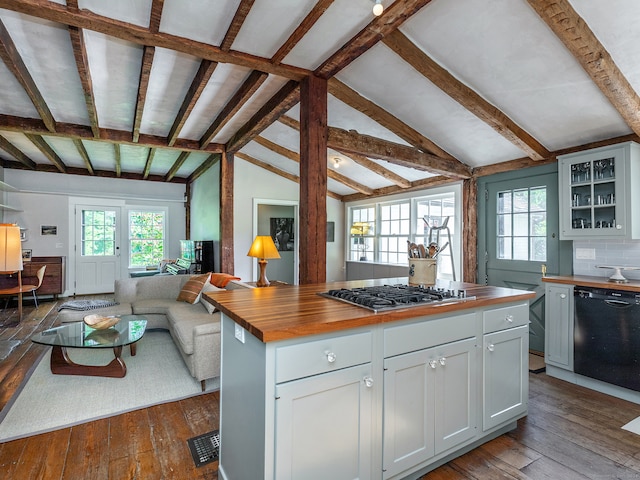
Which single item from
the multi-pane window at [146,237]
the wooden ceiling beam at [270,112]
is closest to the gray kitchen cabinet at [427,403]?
the wooden ceiling beam at [270,112]

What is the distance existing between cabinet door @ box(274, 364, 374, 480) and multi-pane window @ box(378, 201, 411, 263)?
4.77m

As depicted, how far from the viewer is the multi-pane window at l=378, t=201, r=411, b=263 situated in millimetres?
Answer: 6133

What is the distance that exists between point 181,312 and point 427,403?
281 centimetres

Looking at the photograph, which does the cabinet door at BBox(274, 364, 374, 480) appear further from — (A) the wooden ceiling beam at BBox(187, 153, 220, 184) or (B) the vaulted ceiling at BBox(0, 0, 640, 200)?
(A) the wooden ceiling beam at BBox(187, 153, 220, 184)

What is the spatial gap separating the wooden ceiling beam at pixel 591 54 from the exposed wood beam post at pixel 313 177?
168 cm

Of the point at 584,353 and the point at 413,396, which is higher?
the point at 413,396

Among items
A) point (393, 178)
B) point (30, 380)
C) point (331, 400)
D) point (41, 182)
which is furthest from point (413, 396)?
point (41, 182)

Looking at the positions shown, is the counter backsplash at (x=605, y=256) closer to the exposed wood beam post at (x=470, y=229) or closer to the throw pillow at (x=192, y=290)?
the exposed wood beam post at (x=470, y=229)

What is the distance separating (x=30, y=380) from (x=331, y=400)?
3011mm

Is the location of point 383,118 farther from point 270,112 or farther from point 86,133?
point 86,133

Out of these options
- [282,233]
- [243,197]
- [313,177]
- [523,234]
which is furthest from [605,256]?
[282,233]

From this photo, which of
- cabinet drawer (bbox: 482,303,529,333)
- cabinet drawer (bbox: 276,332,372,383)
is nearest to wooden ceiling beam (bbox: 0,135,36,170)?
cabinet drawer (bbox: 276,332,372,383)

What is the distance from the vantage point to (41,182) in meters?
7.22

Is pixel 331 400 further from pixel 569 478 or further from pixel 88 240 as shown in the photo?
pixel 88 240
